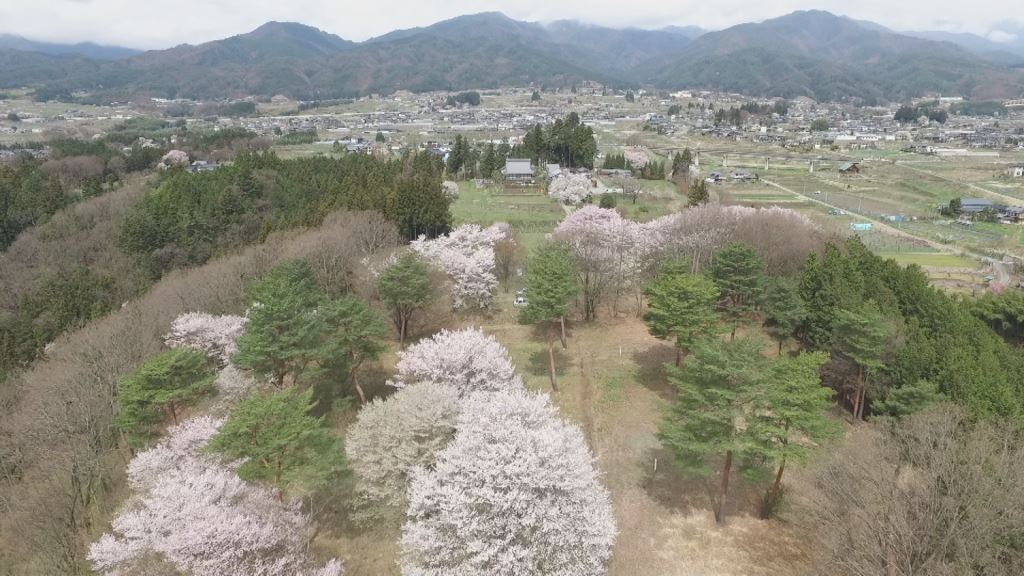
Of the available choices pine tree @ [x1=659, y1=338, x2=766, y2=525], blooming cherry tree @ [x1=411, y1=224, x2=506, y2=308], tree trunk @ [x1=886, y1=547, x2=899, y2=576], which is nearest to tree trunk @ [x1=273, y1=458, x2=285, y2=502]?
pine tree @ [x1=659, y1=338, x2=766, y2=525]

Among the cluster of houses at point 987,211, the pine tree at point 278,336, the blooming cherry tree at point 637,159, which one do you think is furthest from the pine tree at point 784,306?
the blooming cherry tree at point 637,159

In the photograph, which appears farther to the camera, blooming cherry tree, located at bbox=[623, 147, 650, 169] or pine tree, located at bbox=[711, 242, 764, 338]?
blooming cherry tree, located at bbox=[623, 147, 650, 169]

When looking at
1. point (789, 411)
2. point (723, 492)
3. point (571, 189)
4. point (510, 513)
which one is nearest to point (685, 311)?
point (723, 492)

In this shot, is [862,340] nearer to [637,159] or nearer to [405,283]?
[405,283]

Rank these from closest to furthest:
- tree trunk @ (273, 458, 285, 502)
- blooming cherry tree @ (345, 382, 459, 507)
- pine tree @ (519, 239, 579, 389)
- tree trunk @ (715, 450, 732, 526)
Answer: tree trunk @ (273, 458, 285, 502)
blooming cherry tree @ (345, 382, 459, 507)
tree trunk @ (715, 450, 732, 526)
pine tree @ (519, 239, 579, 389)

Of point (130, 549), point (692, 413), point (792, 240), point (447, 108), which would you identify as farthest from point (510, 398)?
point (447, 108)

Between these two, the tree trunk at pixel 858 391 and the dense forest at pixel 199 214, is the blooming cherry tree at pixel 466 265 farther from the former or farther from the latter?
the tree trunk at pixel 858 391

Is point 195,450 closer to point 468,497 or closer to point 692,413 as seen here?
point 468,497

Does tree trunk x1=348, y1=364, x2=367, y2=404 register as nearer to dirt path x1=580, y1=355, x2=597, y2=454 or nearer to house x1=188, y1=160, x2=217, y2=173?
dirt path x1=580, y1=355, x2=597, y2=454
